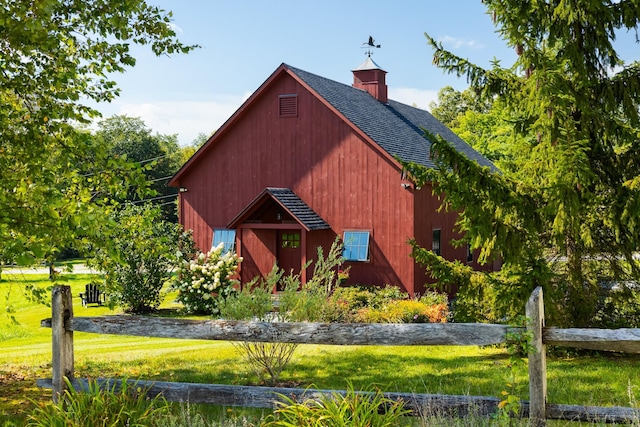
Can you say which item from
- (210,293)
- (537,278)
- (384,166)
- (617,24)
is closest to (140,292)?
(210,293)

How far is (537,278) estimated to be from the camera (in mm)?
10281

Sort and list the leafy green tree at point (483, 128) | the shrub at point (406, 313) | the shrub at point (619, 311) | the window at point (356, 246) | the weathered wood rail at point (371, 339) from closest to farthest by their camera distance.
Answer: the weathered wood rail at point (371, 339), the shrub at point (619, 311), the shrub at point (406, 313), the window at point (356, 246), the leafy green tree at point (483, 128)

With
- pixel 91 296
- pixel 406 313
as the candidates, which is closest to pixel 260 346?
pixel 406 313

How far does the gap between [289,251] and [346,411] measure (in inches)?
660

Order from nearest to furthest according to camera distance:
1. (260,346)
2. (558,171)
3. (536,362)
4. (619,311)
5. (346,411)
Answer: (536,362)
(346,411)
(260,346)
(558,171)
(619,311)

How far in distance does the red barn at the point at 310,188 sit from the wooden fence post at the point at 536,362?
1403 cm

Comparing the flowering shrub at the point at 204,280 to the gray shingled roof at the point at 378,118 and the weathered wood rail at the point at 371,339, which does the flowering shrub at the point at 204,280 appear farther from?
the weathered wood rail at the point at 371,339

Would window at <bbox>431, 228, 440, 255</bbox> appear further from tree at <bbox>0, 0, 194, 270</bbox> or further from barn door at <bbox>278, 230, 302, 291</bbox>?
tree at <bbox>0, 0, 194, 270</bbox>

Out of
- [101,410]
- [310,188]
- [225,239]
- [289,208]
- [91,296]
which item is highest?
[310,188]

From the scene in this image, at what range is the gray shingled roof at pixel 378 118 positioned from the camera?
2158 centimetres

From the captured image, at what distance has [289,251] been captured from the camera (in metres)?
22.5

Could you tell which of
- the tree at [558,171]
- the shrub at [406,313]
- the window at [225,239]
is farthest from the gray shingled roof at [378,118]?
the tree at [558,171]

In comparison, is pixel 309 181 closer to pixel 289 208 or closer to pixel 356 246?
pixel 289 208

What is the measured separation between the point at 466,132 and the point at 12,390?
3967 centimetres
